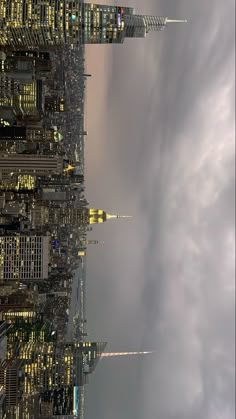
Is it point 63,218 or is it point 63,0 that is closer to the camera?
point 63,0

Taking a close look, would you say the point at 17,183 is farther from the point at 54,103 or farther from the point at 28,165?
the point at 54,103

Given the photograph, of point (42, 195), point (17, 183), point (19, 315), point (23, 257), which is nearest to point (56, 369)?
point (19, 315)

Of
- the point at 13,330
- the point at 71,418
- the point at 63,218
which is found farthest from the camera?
the point at 63,218

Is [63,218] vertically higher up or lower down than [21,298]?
higher up

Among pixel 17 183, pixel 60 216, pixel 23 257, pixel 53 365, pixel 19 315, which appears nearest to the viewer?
pixel 53 365

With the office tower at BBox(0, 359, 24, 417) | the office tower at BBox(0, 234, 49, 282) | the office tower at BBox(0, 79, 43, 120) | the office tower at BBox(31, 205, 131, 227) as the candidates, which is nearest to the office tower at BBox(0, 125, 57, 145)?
the office tower at BBox(0, 79, 43, 120)

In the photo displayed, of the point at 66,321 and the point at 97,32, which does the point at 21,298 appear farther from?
the point at 97,32

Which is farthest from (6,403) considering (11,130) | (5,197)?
(11,130)

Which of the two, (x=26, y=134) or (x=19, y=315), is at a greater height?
(x=26, y=134)
